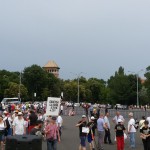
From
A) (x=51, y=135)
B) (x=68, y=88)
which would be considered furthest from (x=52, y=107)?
(x=68, y=88)

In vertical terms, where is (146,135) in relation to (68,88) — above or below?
below

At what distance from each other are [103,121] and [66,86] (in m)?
125

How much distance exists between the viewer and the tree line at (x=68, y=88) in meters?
116

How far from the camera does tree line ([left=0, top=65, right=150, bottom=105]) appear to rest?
11595 cm

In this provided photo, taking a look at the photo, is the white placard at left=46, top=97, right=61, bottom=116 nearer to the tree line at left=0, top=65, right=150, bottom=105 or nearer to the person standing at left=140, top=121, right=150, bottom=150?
the person standing at left=140, top=121, right=150, bottom=150

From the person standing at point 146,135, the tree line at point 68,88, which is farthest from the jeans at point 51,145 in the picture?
the tree line at point 68,88

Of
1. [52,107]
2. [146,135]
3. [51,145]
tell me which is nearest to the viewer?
[51,145]

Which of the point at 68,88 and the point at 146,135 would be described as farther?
the point at 68,88

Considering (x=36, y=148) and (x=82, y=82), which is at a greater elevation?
(x=82, y=82)

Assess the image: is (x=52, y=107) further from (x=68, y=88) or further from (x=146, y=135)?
(x=68, y=88)

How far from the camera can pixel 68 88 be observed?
476 feet

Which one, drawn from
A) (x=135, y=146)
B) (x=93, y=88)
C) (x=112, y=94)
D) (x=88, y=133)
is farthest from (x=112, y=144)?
(x=93, y=88)

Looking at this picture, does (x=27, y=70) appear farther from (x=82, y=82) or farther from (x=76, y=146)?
(x=76, y=146)

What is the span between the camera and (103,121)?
19.8m
